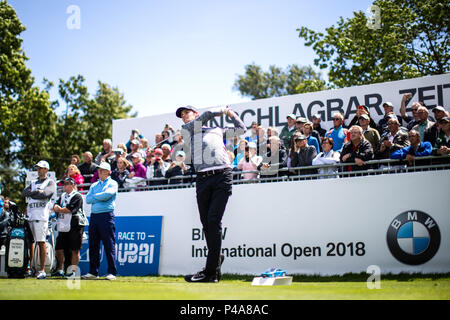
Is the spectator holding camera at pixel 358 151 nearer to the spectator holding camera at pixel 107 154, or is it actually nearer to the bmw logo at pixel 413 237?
the bmw logo at pixel 413 237

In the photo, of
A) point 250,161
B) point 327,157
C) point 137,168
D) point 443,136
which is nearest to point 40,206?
point 137,168

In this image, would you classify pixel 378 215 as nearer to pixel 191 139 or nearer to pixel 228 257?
pixel 228 257

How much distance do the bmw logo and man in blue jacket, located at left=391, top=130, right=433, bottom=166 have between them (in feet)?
3.17

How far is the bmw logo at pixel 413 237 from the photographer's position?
8539 millimetres

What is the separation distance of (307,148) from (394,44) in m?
14.8

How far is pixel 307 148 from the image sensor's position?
10.2 m

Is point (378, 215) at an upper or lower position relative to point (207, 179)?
lower

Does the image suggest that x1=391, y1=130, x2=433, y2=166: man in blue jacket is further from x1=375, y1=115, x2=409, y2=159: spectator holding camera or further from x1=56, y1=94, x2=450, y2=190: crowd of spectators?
x1=375, y1=115, x2=409, y2=159: spectator holding camera

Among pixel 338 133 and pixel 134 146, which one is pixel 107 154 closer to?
pixel 134 146

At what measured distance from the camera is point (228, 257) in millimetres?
10508

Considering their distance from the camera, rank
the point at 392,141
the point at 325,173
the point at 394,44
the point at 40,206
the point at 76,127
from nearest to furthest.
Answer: the point at 392,141 < the point at 325,173 < the point at 40,206 < the point at 394,44 < the point at 76,127

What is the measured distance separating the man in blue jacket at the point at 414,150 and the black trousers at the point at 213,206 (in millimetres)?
3742
